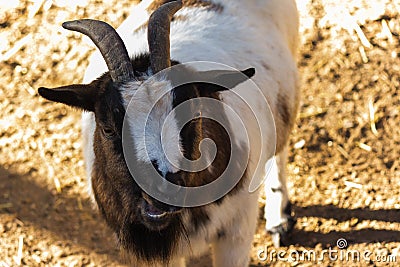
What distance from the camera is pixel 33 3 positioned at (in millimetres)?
7008

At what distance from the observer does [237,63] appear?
13.5 feet

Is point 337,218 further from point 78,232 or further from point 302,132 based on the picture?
point 78,232

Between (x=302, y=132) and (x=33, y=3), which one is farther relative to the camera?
(x=33, y=3)

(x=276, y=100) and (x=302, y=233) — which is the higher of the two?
(x=276, y=100)

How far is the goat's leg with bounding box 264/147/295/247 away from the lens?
5.21 meters

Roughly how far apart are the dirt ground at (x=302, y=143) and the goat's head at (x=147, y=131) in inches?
62.1

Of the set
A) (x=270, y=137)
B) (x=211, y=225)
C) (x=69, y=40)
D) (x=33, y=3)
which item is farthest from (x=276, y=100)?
(x=33, y=3)

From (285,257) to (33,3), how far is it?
3741mm

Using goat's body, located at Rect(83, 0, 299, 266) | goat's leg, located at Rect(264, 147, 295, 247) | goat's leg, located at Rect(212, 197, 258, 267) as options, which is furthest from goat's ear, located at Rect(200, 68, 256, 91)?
goat's leg, located at Rect(264, 147, 295, 247)

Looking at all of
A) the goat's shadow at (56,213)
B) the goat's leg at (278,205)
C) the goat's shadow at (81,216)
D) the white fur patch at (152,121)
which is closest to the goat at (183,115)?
the white fur patch at (152,121)

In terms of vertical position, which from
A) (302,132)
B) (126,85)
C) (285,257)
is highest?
(126,85)

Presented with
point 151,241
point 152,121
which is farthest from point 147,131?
point 151,241

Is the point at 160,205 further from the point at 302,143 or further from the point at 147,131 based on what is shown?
the point at 302,143

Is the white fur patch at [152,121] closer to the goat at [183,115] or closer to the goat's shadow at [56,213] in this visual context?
the goat at [183,115]
